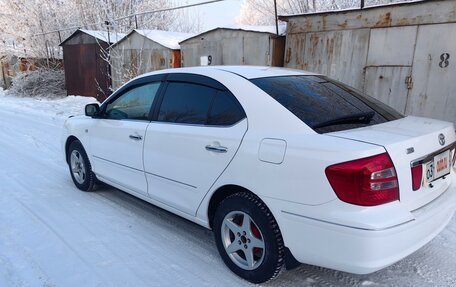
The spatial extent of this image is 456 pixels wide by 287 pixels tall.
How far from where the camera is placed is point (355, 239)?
2096 mm

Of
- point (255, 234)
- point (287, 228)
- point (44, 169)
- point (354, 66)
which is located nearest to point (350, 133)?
point (287, 228)

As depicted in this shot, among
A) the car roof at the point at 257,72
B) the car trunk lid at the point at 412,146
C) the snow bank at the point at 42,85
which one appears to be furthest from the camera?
the snow bank at the point at 42,85

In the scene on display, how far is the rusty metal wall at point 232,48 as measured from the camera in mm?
8219

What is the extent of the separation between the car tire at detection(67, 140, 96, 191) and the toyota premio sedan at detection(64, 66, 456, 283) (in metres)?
1.10

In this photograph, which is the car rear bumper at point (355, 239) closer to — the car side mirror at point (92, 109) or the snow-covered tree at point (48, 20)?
the car side mirror at point (92, 109)

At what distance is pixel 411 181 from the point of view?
7.42 ft

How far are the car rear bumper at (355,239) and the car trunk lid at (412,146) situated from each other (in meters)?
0.10

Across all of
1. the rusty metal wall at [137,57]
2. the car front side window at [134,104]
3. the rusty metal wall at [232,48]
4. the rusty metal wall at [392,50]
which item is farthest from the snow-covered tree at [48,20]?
the car front side window at [134,104]

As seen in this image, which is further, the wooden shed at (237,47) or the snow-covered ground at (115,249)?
the wooden shed at (237,47)

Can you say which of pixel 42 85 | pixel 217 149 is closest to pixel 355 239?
pixel 217 149

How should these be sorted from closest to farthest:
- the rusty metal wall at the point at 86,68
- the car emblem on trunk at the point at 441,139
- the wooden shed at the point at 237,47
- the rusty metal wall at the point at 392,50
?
the car emblem on trunk at the point at 441,139 < the rusty metal wall at the point at 392,50 < the wooden shed at the point at 237,47 < the rusty metal wall at the point at 86,68

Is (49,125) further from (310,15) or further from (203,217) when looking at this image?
(203,217)

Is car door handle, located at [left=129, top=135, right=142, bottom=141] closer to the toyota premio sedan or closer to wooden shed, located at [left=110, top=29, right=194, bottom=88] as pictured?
the toyota premio sedan

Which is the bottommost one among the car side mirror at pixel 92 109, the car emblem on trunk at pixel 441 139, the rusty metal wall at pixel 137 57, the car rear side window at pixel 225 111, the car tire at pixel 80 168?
the car tire at pixel 80 168
